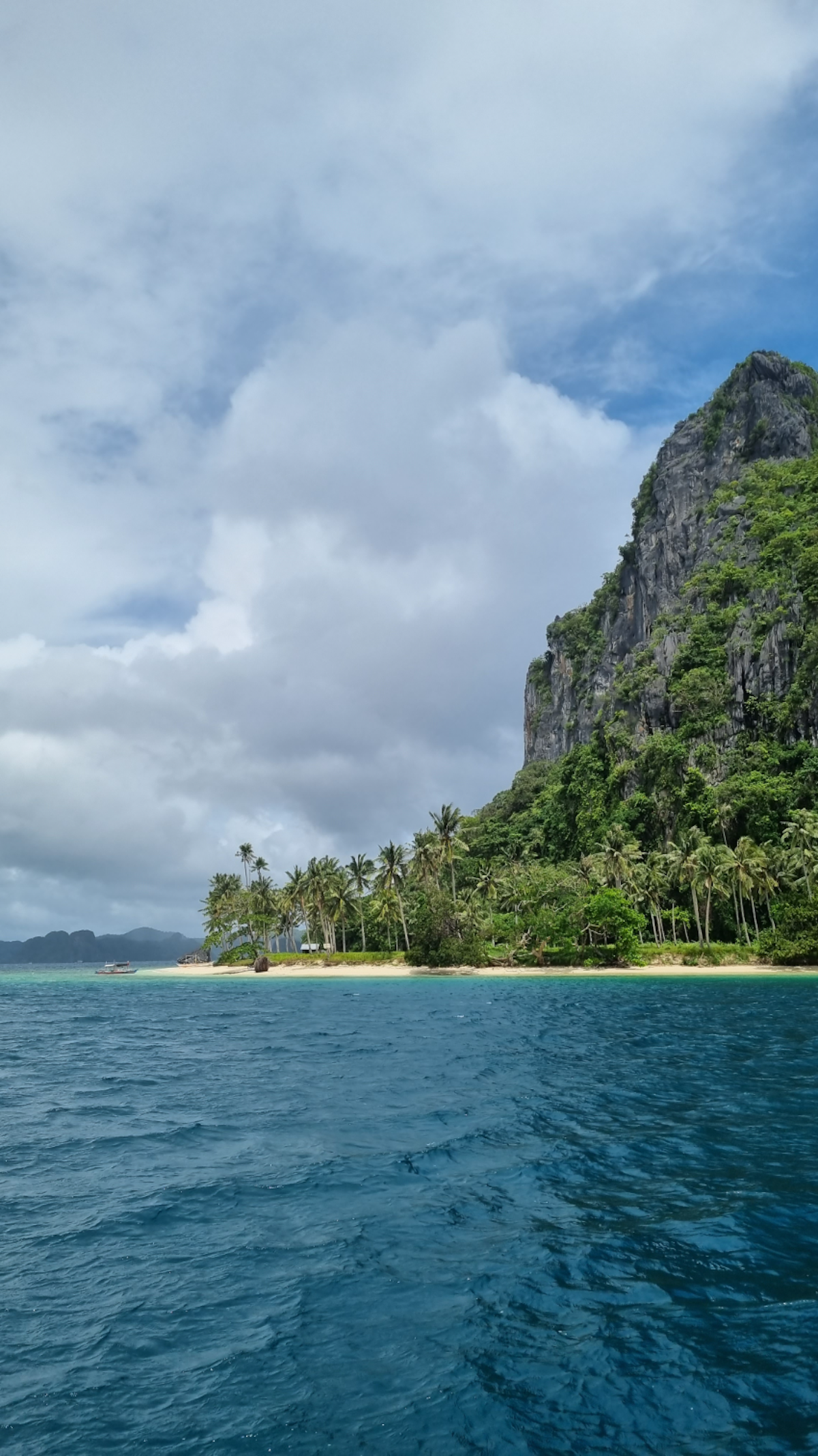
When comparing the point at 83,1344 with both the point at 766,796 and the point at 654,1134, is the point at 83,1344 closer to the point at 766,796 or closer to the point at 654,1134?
the point at 654,1134

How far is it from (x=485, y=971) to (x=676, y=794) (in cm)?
4162

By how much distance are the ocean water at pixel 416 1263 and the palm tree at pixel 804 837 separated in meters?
63.7

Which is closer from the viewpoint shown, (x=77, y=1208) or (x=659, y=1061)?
(x=77, y=1208)

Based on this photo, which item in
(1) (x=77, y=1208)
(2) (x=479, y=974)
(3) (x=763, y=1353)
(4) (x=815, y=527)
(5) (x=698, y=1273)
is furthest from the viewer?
(4) (x=815, y=527)

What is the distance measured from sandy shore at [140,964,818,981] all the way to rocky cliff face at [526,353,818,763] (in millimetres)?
49158

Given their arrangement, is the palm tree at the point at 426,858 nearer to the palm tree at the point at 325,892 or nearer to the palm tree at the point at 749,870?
the palm tree at the point at 325,892

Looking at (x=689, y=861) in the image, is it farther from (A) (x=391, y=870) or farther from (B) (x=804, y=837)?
(A) (x=391, y=870)

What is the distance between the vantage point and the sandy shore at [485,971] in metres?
76.9

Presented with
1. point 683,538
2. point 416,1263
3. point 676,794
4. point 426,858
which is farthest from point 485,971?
point 683,538

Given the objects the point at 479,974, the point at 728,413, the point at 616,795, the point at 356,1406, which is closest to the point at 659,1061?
the point at 356,1406

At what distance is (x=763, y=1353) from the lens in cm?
859

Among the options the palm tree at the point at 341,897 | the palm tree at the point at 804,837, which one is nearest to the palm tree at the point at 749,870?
the palm tree at the point at 804,837

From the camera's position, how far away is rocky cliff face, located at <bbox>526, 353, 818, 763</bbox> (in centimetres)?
13638

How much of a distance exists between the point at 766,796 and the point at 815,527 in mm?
44618
